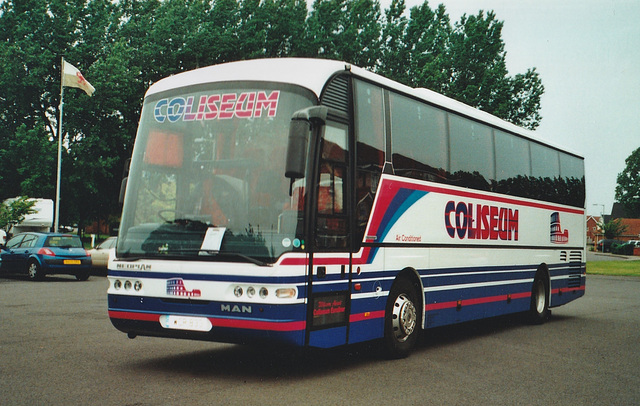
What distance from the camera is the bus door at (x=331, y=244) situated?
7.86 m

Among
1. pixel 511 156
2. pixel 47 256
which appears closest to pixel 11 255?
pixel 47 256

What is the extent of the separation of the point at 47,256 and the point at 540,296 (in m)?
16.2

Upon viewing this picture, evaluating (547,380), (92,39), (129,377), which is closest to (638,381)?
(547,380)

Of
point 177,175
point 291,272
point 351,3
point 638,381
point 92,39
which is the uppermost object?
point 351,3

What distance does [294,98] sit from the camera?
26.4 ft

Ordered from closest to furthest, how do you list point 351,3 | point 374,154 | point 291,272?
point 291,272
point 374,154
point 351,3

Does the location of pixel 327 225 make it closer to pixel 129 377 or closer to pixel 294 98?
pixel 294 98

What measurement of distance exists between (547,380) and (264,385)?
10.3 feet

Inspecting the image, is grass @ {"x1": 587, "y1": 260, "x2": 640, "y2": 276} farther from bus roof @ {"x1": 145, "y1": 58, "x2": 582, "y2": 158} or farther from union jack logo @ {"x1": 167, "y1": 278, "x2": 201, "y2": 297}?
union jack logo @ {"x1": 167, "y1": 278, "x2": 201, "y2": 297}

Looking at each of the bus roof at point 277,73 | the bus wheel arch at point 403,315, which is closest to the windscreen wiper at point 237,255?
the bus roof at point 277,73

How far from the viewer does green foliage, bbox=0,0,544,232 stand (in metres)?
43.1

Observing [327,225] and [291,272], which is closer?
[291,272]

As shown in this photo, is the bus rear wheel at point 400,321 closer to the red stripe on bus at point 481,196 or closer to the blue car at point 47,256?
the red stripe on bus at point 481,196

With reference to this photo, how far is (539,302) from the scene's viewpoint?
14.9m
